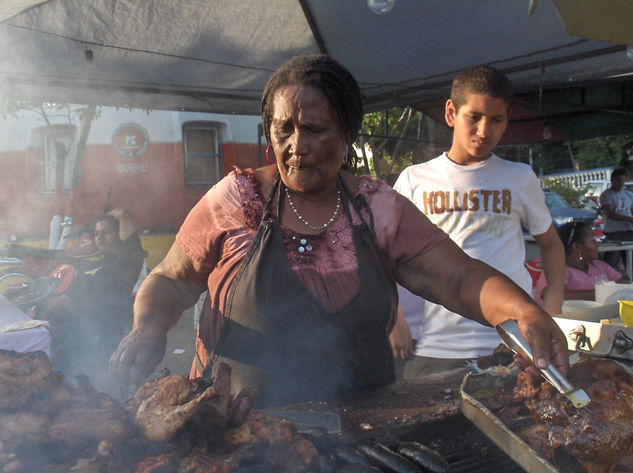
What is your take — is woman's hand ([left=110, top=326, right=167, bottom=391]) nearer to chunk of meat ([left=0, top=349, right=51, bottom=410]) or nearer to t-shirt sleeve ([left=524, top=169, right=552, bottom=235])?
chunk of meat ([left=0, top=349, right=51, bottom=410])

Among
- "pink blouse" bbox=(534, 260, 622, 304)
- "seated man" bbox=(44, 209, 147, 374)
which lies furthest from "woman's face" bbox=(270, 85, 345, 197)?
"pink blouse" bbox=(534, 260, 622, 304)

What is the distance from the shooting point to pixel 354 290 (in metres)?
1.85

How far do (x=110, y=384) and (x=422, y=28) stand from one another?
4047 millimetres

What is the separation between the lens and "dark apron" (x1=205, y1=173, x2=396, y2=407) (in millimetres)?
1820

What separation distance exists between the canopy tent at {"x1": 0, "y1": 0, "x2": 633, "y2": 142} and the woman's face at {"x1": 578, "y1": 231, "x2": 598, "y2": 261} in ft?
6.08

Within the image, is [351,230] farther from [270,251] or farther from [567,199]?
[567,199]

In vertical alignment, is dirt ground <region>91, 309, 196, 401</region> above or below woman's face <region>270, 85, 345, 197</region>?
below

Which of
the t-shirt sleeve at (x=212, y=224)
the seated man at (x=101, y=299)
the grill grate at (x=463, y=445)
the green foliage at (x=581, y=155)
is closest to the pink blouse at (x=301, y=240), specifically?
the t-shirt sleeve at (x=212, y=224)

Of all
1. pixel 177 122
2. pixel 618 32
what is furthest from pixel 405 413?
pixel 177 122

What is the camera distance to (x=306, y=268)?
1.86 meters

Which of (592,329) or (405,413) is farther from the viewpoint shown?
(592,329)

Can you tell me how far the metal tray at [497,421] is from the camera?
4.63 ft

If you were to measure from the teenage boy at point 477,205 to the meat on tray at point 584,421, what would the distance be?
96 centimetres

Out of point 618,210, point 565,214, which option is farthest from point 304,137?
point 565,214
